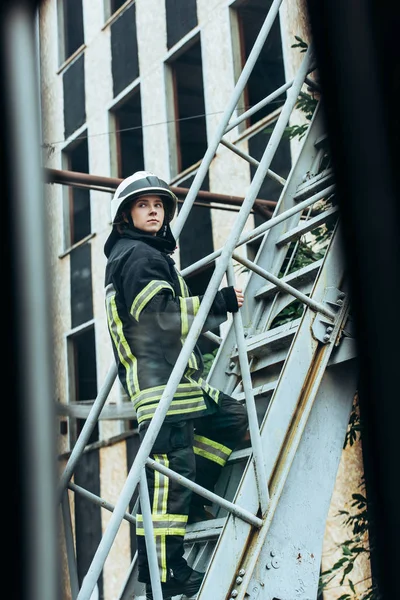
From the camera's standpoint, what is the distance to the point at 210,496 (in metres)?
3.04

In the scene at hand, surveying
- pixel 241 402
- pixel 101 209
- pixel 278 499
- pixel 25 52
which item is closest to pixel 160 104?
pixel 101 209

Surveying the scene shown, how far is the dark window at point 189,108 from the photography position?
1102 centimetres

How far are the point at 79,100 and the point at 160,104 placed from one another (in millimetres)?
1758

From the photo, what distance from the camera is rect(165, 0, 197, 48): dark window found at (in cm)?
1091

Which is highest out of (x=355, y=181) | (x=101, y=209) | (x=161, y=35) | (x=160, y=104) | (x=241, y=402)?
(x=161, y=35)

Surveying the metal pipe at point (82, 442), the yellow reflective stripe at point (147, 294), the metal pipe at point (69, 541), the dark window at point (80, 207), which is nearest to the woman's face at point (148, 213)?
the yellow reflective stripe at point (147, 294)

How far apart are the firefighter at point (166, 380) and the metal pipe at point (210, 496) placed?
0.31 m

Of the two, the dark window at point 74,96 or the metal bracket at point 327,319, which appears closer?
the metal bracket at point 327,319

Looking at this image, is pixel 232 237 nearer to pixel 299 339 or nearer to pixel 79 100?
pixel 299 339

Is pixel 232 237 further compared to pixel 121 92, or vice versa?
pixel 121 92

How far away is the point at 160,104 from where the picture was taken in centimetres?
1140

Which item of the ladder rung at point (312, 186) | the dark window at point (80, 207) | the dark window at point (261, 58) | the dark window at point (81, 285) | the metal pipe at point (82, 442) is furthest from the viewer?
the dark window at point (80, 207)

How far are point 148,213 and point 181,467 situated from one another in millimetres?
1056

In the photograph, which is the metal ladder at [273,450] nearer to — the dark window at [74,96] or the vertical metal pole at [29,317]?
the vertical metal pole at [29,317]
